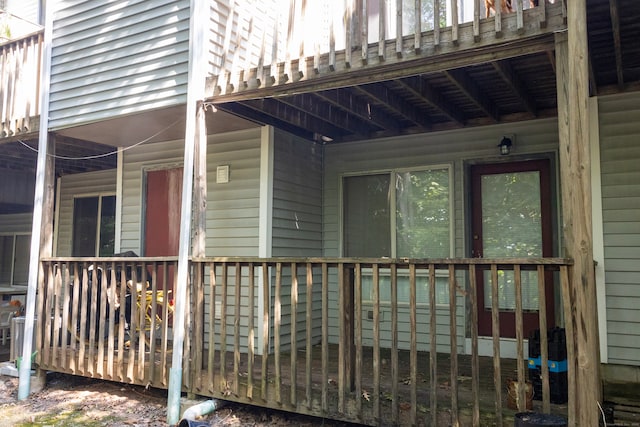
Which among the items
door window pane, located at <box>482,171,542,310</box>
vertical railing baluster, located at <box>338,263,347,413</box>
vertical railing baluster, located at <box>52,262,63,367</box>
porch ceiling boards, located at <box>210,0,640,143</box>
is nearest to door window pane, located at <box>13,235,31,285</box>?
vertical railing baluster, located at <box>52,262,63,367</box>

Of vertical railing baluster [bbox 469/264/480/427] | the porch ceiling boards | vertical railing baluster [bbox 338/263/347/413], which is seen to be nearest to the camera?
vertical railing baluster [bbox 469/264/480/427]

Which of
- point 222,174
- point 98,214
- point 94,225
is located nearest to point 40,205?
point 222,174

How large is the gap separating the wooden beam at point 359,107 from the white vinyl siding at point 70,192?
5.01 metres

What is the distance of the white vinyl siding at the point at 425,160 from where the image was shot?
5363mm

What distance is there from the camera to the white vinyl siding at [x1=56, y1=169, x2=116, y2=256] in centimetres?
846

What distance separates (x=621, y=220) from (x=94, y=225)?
753cm

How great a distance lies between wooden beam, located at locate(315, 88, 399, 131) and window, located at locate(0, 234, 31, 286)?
315 inches

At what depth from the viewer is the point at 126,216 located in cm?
686

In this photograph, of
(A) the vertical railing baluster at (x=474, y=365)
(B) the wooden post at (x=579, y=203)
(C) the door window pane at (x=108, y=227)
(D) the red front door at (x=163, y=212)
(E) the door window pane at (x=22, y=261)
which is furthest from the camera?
(E) the door window pane at (x=22, y=261)

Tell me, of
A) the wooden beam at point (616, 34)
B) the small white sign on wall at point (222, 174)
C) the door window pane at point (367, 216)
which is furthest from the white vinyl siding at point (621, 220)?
the small white sign on wall at point (222, 174)

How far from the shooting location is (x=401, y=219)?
6016 mm

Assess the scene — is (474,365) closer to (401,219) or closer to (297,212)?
(401,219)

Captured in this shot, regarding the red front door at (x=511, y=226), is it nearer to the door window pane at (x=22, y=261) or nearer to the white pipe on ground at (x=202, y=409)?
the white pipe on ground at (x=202, y=409)

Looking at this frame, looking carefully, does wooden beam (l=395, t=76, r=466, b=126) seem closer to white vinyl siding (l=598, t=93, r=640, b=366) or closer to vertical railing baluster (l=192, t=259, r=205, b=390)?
white vinyl siding (l=598, t=93, r=640, b=366)
